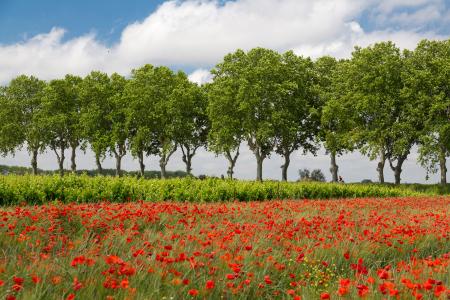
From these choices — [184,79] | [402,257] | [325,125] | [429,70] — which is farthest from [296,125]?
[402,257]

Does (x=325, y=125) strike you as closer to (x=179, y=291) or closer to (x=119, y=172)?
(x=119, y=172)

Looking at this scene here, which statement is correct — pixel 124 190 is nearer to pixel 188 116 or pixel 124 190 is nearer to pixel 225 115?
pixel 225 115

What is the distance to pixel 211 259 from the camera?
22.5 ft

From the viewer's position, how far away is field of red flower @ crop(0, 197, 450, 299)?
5426mm

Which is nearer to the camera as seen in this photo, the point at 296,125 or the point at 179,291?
the point at 179,291

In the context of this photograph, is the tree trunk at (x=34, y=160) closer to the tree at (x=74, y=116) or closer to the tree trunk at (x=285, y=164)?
the tree at (x=74, y=116)

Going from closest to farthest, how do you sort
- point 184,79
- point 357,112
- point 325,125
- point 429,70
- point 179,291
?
Result: point 179,291, point 429,70, point 357,112, point 325,125, point 184,79

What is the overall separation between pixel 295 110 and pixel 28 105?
3985 centimetres

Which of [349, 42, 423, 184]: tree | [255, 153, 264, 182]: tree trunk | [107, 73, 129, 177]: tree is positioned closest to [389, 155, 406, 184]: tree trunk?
[349, 42, 423, 184]: tree

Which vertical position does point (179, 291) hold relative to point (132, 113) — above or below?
below

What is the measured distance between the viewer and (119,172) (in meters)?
61.9

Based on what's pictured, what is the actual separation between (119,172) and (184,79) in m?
15.2

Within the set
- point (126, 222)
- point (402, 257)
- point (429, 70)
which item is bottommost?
point (402, 257)

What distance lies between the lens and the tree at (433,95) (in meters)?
44.3
